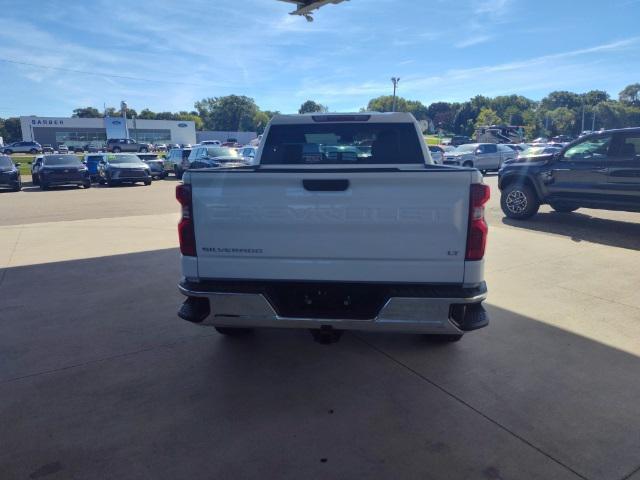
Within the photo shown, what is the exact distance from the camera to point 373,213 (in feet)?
9.57

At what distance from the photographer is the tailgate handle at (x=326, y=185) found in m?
2.93

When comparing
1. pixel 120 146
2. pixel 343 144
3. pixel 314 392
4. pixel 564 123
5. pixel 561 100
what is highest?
pixel 561 100

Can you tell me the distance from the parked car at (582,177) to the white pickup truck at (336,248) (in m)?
7.45

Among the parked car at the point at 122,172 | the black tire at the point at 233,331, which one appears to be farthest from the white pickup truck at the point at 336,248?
the parked car at the point at 122,172

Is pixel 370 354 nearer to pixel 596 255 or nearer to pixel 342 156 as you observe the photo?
pixel 342 156

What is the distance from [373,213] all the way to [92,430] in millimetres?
2318

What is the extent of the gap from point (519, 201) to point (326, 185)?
28.9 feet

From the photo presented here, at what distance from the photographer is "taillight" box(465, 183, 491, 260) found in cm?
287

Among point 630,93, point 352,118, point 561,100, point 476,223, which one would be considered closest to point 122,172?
point 352,118

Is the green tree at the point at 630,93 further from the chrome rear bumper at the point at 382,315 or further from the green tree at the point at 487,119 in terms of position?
the chrome rear bumper at the point at 382,315

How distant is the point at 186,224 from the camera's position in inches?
123

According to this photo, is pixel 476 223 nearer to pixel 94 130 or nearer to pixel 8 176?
pixel 8 176

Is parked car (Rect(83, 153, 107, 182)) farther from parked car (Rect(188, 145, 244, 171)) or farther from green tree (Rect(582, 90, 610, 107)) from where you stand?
→ green tree (Rect(582, 90, 610, 107))

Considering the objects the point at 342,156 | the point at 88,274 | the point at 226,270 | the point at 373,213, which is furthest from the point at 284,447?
the point at 88,274
